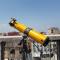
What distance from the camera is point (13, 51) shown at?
1438 inches

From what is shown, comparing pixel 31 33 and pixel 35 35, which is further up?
pixel 31 33

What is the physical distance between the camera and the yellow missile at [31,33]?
68.3ft

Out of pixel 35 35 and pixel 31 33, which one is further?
pixel 31 33

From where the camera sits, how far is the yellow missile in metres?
20.8

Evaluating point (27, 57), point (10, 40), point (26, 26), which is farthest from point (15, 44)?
point (26, 26)

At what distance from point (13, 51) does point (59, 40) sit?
590 cm

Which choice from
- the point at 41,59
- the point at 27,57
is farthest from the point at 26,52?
the point at 41,59

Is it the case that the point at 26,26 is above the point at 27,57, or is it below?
above

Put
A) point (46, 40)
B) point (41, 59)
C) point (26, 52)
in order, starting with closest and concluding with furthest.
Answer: point (46, 40)
point (26, 52)
point (41, 59)

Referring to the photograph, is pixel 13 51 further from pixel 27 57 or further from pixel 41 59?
pixel 27 57

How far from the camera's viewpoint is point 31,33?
21.5 metres

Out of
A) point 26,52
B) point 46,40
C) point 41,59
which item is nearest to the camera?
point 46,40

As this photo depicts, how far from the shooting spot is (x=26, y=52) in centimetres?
2644

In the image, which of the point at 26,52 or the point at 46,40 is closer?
the point at 46,40
